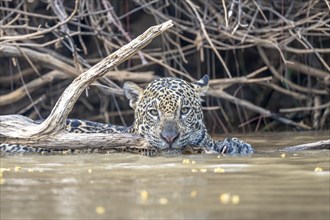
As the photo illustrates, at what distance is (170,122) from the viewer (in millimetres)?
7938

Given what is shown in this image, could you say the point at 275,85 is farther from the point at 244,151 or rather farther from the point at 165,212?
the point at 165,212

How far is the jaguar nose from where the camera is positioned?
7.73 metres

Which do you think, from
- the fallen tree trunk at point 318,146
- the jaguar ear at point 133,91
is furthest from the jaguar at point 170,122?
the fallen tree trunk at point 318,146

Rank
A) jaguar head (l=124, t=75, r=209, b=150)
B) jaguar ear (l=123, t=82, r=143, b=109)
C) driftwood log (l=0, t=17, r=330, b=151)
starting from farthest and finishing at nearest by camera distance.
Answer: jaguar ear (l=123, t=82, r=143, b=109), jaguar head (l=124, t=75, r=209, b=150), driftwood log (l=0, t=17, r=330, b=151)

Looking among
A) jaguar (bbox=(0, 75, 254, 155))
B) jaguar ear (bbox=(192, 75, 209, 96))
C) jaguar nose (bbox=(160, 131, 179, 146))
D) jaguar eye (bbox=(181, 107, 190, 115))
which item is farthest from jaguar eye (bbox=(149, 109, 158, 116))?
jaguar ear (bbox=(192, 75, 209, 96))

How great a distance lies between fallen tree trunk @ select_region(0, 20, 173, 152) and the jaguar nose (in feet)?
0.79

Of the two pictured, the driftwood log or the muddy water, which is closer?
the muddy water

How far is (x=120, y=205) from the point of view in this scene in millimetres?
5039

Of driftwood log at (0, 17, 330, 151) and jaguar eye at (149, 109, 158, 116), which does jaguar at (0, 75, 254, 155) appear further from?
driftwood log at (0, 17, 330, 151)

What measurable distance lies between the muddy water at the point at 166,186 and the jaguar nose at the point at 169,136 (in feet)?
0.56

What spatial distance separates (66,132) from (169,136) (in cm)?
84

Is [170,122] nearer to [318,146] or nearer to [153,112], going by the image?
[153,112]

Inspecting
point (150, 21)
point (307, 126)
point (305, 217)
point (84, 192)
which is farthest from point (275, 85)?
point (305, 217)

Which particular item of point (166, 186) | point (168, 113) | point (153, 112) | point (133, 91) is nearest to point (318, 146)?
point (168, 113)
